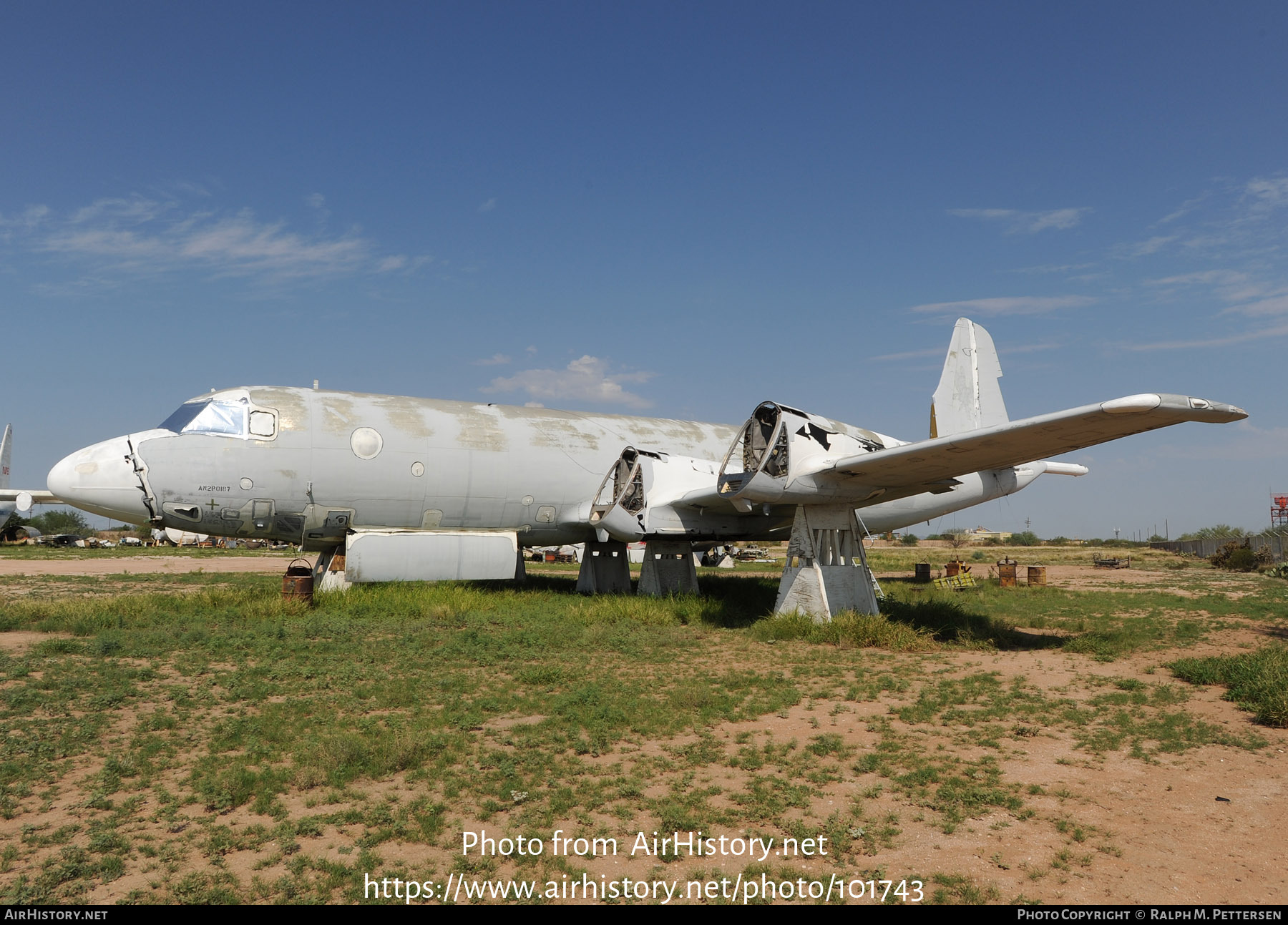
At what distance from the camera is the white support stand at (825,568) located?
1310 cm

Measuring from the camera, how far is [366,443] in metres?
15.0

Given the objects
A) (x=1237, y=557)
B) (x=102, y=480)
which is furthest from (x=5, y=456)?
(x=1237, y=557)

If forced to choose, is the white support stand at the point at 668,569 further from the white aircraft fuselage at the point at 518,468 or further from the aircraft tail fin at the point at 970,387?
the aircraft tail fin at the point at 970,387

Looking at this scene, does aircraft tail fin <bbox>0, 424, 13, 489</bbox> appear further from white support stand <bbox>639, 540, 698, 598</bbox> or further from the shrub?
the shrub

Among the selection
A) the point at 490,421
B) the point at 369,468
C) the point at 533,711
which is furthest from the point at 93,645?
the point at 490,421

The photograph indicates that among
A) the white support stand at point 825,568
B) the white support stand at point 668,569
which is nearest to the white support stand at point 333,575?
the white support stand at point 668,569

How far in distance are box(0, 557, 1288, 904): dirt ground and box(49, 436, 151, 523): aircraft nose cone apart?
8.18 meters

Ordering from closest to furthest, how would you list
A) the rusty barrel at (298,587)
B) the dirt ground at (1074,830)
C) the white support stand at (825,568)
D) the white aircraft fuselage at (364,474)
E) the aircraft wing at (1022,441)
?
the dirt ground at (1074,830)
the aircraft wing at (1022,441)
the white support stand at (825,568)
the white aircraft fuselage at (364,474)
the rusty barrel at (298,587)

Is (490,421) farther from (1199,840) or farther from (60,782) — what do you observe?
(1199,840)

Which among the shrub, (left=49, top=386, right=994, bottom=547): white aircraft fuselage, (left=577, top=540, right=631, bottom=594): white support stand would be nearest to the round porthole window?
(left=49, top=386, right=994, bottom=547): white aircraft fuselage

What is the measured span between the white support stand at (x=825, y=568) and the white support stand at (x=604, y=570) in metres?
6.27

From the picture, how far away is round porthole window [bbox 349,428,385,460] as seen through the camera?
14906 mm

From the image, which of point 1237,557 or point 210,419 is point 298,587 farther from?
point 1237,557
